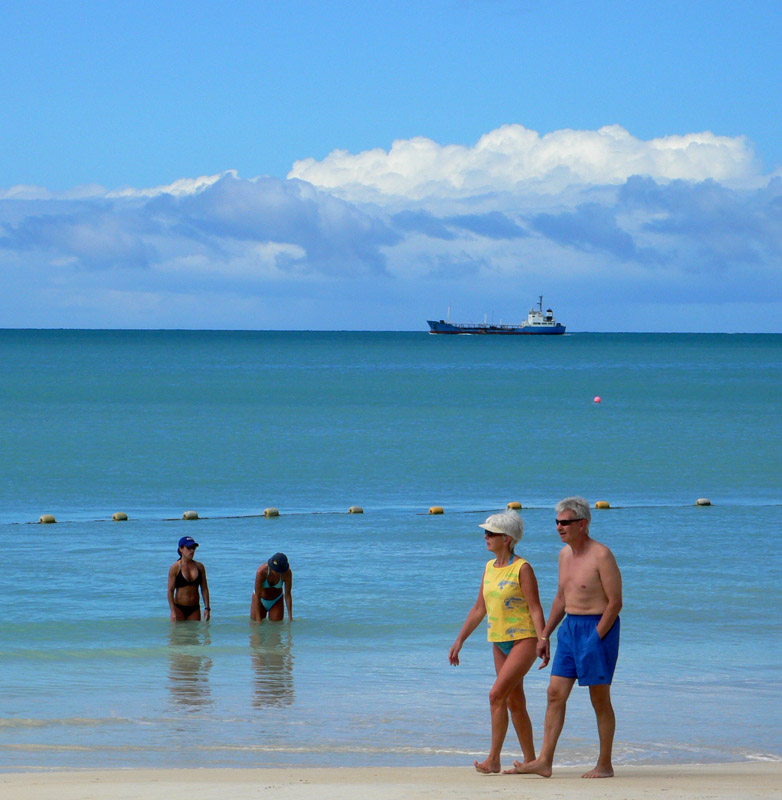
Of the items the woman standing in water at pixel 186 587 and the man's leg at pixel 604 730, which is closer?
the man's leg at pixel 604 730

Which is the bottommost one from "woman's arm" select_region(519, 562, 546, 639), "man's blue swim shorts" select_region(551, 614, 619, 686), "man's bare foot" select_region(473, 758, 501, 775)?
"man's bare foot" select_region(473, 758, 501, 775)

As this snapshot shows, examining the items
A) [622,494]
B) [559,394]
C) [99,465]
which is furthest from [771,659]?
[559,394]

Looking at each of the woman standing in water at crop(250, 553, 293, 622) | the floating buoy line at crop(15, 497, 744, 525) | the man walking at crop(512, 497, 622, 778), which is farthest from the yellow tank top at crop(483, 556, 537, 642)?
the floating buoy line at crop(15, 497, 744, 525)

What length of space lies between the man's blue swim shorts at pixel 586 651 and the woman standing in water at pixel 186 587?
545 centimetres

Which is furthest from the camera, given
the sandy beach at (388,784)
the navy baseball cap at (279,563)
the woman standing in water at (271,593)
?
the woman standing in water at (271,593)

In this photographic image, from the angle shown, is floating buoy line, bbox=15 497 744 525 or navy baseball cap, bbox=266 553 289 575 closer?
navy baseball cap, bbox=266 553 289 575

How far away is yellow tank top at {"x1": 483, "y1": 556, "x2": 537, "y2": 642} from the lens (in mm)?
6430

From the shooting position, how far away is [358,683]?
31.9ft

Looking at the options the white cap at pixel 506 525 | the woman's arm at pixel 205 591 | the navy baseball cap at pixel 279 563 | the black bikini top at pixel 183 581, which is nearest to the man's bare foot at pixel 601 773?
the white cap at pixel 506 525

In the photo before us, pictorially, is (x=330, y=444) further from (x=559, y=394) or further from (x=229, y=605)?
(x=559, y=394)

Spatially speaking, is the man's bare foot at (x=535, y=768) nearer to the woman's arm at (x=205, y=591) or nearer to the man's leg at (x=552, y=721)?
the man's leg at (x=552, y=721)

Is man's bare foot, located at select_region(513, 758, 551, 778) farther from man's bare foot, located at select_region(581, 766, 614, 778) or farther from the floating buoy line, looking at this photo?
the floating buoy line

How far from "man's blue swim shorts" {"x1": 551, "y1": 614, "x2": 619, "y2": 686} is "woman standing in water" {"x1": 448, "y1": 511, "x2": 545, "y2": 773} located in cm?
15

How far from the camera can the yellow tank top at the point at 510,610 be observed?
21.1 feet
